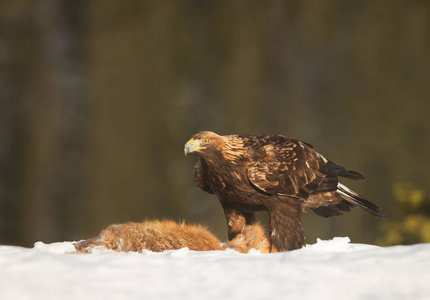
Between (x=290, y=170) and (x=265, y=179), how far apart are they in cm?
26

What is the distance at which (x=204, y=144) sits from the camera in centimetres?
337

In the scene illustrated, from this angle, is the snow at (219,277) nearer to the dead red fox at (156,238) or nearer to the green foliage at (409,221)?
the dead red fox at (156,238)

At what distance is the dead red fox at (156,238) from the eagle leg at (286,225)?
0.41 meters

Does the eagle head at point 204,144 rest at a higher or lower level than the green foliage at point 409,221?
higher

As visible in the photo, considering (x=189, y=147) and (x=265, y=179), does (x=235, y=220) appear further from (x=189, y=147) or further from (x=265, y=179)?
(x=189, y=147)

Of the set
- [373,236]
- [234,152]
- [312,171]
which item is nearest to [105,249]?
[234,152]

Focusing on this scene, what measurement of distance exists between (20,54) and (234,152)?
4.58m

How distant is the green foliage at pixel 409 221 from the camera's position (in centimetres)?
524

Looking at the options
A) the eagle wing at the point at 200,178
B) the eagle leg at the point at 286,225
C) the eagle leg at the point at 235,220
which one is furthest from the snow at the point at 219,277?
the eagle wing at the point at 200,178

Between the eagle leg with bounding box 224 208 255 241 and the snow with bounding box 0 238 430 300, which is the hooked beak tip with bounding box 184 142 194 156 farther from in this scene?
the snow with bounding box 0 238 430 300

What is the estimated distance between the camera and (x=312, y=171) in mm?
3646

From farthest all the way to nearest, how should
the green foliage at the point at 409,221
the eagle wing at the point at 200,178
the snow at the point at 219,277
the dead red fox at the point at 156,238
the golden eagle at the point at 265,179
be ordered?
the green foliage at the point at 409,221 < the eagle wing at the point at 200,178 < the golden eagle at the point at 265,179 < the dead red fox at the point at 156,238 < the snow at the point at 219,277

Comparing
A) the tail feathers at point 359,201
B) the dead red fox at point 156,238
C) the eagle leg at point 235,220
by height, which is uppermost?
the dead red fox at point 156,238

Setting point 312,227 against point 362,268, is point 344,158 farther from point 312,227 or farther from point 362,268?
point 362,268
